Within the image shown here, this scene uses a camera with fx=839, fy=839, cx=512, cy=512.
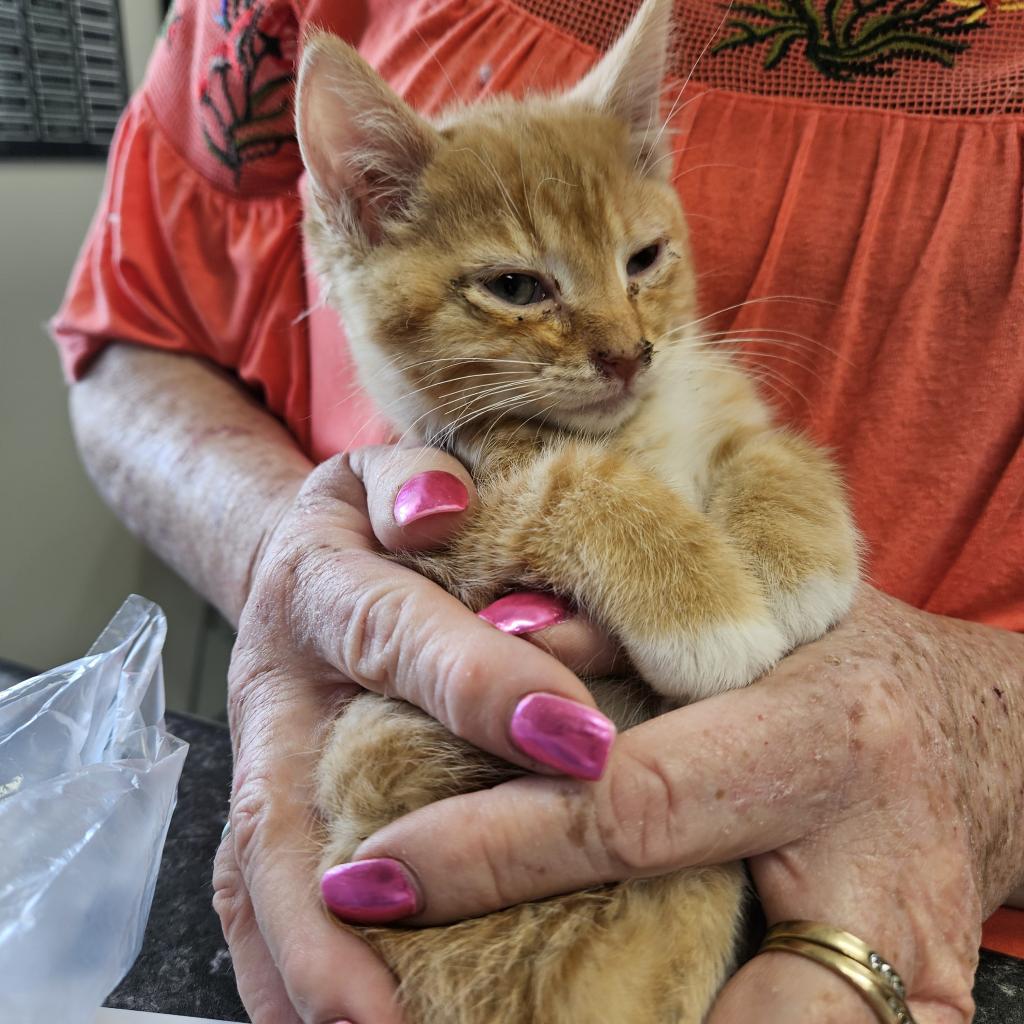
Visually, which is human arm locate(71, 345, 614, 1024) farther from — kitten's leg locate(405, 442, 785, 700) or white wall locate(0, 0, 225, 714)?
white wall locate(0, 0, 225, 714)

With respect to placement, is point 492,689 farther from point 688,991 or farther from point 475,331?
point 475,331

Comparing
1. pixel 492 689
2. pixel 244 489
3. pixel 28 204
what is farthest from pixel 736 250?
pixel 28 204

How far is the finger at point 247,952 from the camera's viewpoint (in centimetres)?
76

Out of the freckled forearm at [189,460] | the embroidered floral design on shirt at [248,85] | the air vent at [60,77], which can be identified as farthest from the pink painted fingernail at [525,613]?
the air vent at [60,77]

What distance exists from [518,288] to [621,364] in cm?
15

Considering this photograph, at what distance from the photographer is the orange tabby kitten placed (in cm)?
70

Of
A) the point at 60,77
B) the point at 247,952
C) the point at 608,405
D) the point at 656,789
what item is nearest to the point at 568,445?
the point at 608,405

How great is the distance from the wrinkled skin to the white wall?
5.14 ft

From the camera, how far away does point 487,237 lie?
3.17 feet

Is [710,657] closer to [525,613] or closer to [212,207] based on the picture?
[525,613]

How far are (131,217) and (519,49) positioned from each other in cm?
72

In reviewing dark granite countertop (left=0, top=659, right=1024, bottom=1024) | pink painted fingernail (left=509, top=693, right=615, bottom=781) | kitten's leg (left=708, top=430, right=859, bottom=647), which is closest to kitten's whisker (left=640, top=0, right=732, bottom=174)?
kitten's leg (left=708, top=430, right=859, bottom=647)

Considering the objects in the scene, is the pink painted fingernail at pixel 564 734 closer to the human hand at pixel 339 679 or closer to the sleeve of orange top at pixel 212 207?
the human hand at pixel 339 679

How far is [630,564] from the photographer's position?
790mm
